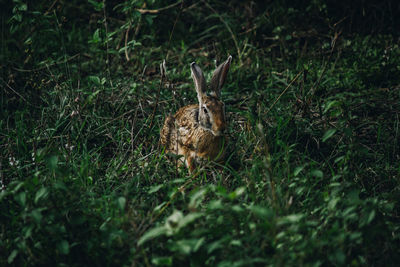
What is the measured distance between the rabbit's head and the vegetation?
12.8 inches

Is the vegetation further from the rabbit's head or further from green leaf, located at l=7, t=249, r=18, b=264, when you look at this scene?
the rabbit's head

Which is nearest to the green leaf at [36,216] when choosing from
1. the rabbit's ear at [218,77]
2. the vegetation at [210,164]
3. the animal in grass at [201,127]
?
the vegetation at [210,164]

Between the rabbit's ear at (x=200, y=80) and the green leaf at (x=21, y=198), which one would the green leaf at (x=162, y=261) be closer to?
the green leaf at (x=21, y=198)

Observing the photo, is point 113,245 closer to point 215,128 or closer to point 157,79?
point 215,128

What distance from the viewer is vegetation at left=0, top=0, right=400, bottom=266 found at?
97.6 inches

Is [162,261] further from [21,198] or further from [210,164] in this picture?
[210,164]

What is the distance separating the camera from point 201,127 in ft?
12.7

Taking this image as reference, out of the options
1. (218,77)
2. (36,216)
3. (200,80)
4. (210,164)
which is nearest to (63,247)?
(36,216)

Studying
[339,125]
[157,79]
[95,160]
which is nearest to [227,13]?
[157,79]

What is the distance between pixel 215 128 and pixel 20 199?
1738 mm

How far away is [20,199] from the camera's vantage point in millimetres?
2377

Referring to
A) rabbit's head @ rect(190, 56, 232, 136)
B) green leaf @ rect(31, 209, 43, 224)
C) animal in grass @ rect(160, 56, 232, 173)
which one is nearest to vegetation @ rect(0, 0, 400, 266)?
green leaf @ rect(31, 209, 43, 224)

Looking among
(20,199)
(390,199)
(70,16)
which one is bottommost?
(390,199)

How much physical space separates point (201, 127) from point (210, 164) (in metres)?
0.36
